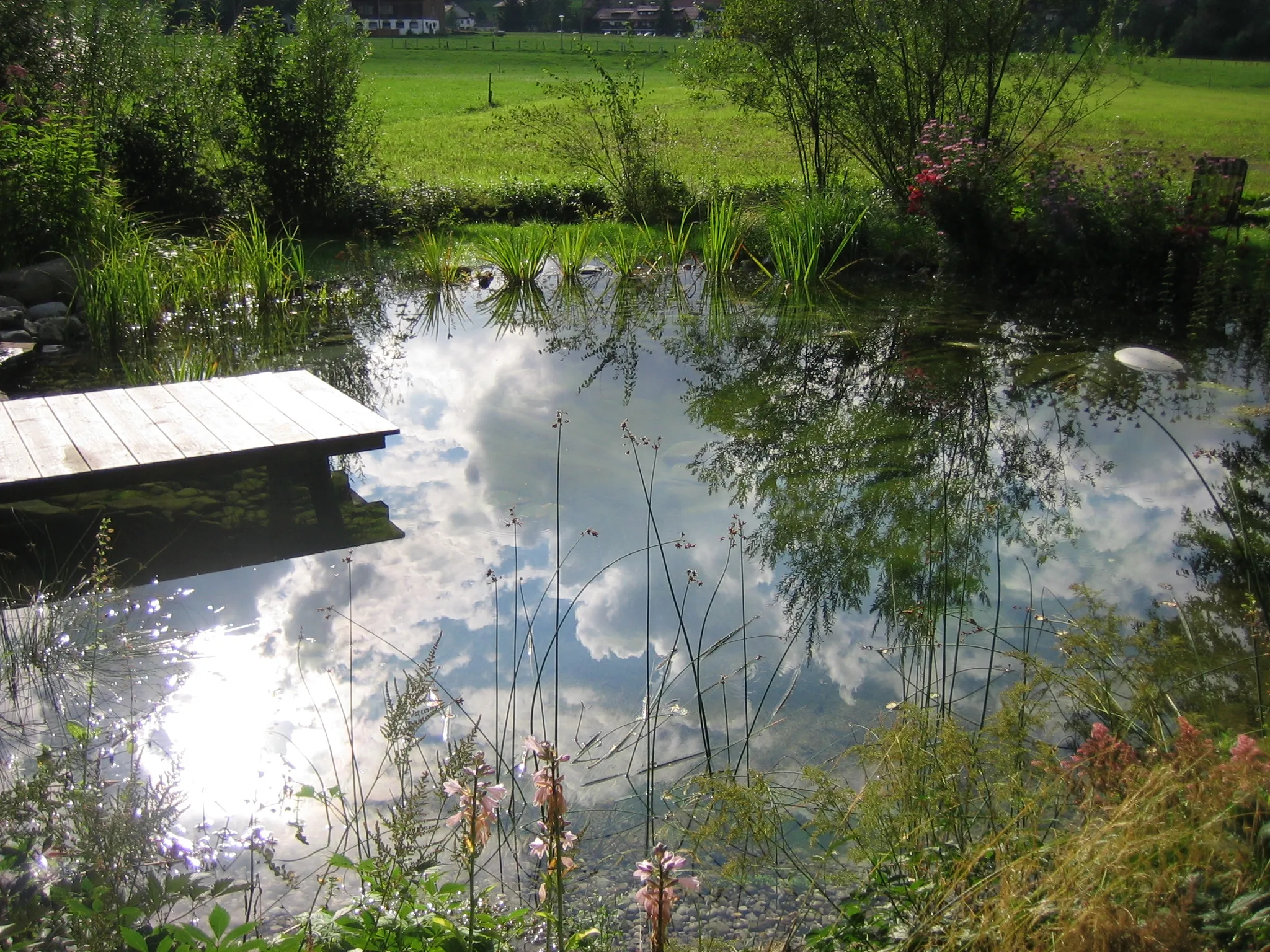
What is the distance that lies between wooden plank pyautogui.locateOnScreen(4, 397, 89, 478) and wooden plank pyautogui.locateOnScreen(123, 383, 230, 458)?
1.17 ft

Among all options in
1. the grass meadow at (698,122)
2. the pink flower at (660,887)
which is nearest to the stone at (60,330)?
the grass meadow at (698,122)

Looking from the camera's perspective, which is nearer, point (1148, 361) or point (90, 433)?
point (90, 433)

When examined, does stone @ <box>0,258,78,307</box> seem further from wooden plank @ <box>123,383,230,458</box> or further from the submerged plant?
the submerged plant

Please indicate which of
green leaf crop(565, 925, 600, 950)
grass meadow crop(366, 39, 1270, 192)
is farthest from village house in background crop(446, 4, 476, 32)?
green leaf crop(565, 925, 600, 950)

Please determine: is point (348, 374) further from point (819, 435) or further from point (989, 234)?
point (989, 234)

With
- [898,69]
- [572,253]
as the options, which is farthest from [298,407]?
[898,69]

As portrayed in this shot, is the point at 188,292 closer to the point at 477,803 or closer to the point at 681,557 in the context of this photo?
the point at 681,557

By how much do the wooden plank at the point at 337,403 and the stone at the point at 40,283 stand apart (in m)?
2.95

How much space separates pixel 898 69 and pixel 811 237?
257 centimetres

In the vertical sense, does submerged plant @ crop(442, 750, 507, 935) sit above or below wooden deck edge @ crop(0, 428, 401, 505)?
above

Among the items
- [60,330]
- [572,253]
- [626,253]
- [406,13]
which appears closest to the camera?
[60,330]

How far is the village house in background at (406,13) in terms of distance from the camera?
57219 mm

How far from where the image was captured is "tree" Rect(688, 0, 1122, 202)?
9.62 metres

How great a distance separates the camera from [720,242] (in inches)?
354
